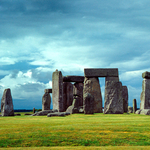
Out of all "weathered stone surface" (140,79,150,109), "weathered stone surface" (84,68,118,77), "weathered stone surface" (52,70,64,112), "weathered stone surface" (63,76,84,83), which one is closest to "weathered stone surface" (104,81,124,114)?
"weathered stone surface" (84,68,118,77)

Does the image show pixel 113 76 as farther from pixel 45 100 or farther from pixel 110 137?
pixel 110 137

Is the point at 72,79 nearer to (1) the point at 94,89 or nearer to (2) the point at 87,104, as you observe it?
(1) the point at 94,89

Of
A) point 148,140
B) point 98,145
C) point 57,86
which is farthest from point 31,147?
point 57,86

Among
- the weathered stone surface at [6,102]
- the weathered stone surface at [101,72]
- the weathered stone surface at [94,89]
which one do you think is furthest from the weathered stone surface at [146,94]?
the weathered stone surface at [6,102]

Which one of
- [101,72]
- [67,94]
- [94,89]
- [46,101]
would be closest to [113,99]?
[101,72]

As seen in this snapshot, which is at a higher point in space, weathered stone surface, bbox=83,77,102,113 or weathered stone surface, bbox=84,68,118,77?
weathered stone surface, bbox=84,68,118,77

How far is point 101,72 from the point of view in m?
19.0

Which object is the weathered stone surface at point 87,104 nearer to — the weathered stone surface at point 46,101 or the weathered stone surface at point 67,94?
the weathered stone surface at point 67,94

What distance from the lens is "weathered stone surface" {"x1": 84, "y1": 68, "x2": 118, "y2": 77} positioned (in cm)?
1881

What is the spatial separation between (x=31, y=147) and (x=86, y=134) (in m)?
1.74

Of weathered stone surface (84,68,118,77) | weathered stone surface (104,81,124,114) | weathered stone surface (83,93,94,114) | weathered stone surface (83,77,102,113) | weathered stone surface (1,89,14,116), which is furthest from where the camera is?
weathered stone surface (83,77,102,113)

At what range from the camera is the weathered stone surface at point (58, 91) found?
62.2 feet

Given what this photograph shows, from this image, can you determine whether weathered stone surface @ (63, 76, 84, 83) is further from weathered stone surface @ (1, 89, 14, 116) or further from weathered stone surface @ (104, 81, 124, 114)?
weathered stone surface @ (1, 89, 14, 116)

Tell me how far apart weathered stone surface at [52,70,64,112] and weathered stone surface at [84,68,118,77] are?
7.68 ft
